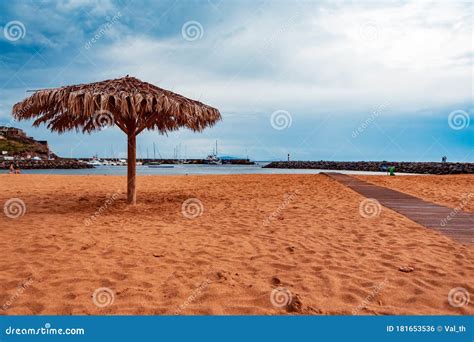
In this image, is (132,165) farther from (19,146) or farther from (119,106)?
(19,146)

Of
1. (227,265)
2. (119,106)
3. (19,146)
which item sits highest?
(19,146)

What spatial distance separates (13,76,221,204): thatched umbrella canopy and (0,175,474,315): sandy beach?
2291mm

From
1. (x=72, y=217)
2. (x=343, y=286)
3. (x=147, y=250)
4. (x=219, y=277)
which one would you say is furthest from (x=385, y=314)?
(x=72, y=217)

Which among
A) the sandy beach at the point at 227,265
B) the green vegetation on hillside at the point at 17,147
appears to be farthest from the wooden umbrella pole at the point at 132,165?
the green vegetation on hillside at the point at 17,147

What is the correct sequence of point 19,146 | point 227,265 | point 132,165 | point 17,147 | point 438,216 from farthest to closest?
1. point 19,146
2. point 17,147
3. point 132,165
4. point 438,216
5. point 227,265

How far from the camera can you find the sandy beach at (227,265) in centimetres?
305

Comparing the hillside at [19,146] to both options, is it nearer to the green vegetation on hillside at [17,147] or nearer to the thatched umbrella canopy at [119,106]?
the green vegetation on hillside at [17,147]

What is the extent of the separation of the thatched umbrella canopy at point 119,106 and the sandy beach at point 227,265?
2291mm

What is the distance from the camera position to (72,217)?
7031 millimetres

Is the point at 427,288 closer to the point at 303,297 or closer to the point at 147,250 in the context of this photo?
the point at 303,297

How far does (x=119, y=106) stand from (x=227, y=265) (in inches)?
191

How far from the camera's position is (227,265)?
4.09 metres

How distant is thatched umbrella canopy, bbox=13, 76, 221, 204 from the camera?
284 inches

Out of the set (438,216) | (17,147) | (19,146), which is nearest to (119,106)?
(438,216)
